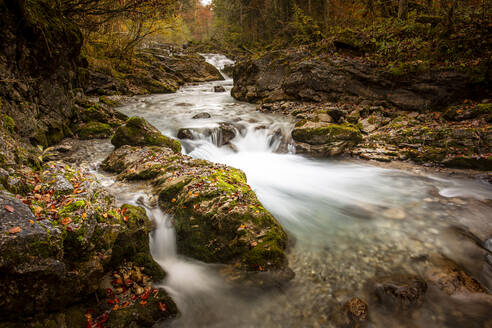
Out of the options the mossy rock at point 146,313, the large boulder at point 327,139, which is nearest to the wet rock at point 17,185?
the mossy rock at point 146,313

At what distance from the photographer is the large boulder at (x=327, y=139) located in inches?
325

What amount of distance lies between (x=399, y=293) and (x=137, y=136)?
7.04 m

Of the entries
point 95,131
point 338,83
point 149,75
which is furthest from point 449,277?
point 149,75

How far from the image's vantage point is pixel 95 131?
8.16 m

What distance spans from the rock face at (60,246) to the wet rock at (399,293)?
2.73 meters

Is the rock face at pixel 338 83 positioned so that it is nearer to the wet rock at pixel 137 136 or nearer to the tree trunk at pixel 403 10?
the tree trunk at pixel 403 10

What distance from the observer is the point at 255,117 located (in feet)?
38.4

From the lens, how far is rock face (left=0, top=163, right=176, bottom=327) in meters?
1.94

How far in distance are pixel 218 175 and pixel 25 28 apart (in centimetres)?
548

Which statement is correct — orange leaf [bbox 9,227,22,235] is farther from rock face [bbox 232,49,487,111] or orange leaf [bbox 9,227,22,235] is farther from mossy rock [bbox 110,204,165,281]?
rock face [bbox 232,49,487,111]

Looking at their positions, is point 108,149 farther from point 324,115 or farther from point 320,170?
point 324,115

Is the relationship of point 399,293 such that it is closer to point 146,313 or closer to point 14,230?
point 146,313

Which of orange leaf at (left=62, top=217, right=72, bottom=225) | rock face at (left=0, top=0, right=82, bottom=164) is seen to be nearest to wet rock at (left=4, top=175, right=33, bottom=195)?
orange leaf at (left=62, top=217, right=72, bottom=225)

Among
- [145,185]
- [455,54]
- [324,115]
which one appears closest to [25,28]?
[145,185]
